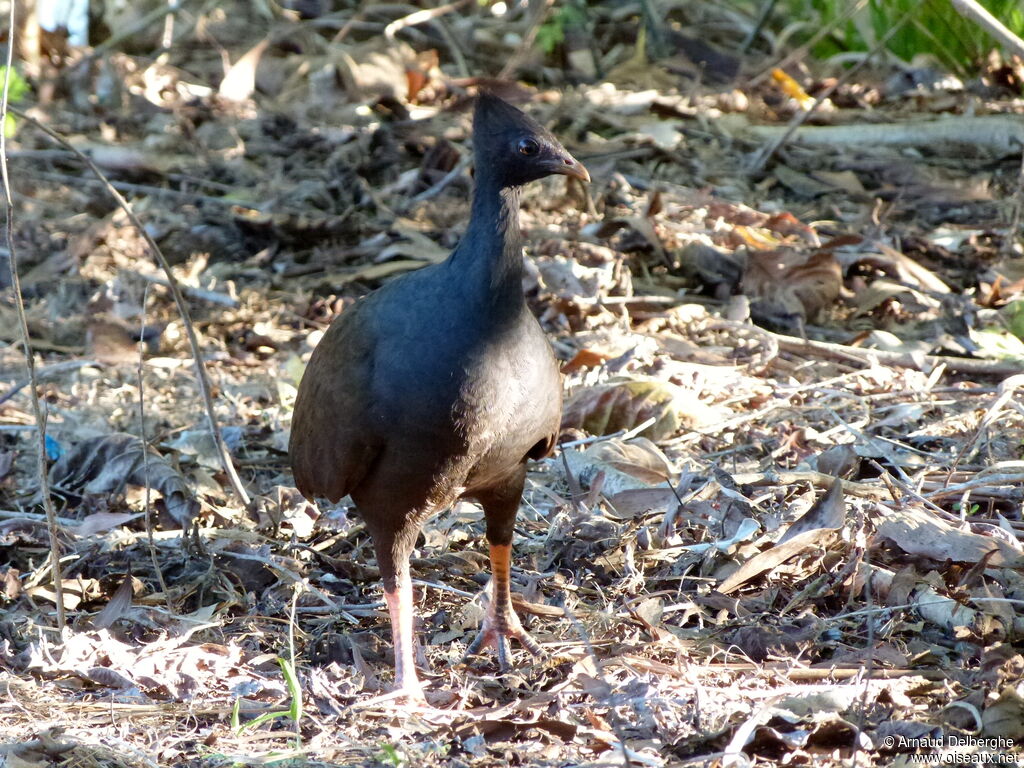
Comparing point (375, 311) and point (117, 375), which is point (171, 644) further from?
point (117, 375)

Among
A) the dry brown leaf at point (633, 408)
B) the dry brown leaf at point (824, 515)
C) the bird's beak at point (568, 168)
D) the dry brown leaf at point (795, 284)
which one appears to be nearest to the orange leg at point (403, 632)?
the dry brown leaf at point (824, 515)

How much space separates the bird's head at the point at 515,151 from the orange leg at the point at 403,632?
1.36 m

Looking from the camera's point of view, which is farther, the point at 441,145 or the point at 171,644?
the point at 441,145

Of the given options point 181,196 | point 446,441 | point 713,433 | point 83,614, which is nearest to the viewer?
point 446,441

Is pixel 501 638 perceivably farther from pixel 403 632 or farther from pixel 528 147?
pixel 528 147

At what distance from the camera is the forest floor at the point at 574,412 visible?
11.9 ft

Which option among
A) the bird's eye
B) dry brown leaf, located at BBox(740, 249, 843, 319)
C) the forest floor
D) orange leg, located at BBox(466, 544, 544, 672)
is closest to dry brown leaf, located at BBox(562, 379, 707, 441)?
the forest floor

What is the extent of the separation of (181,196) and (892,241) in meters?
4.61

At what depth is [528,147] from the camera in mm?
3883

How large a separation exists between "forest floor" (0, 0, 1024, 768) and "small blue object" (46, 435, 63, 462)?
3 centimetres

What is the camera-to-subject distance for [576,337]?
20.8ft

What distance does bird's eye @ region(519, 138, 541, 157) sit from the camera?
3.88m

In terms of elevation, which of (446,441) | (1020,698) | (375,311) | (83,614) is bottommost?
(83,614)

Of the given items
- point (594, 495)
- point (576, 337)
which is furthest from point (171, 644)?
point (576, 337)
